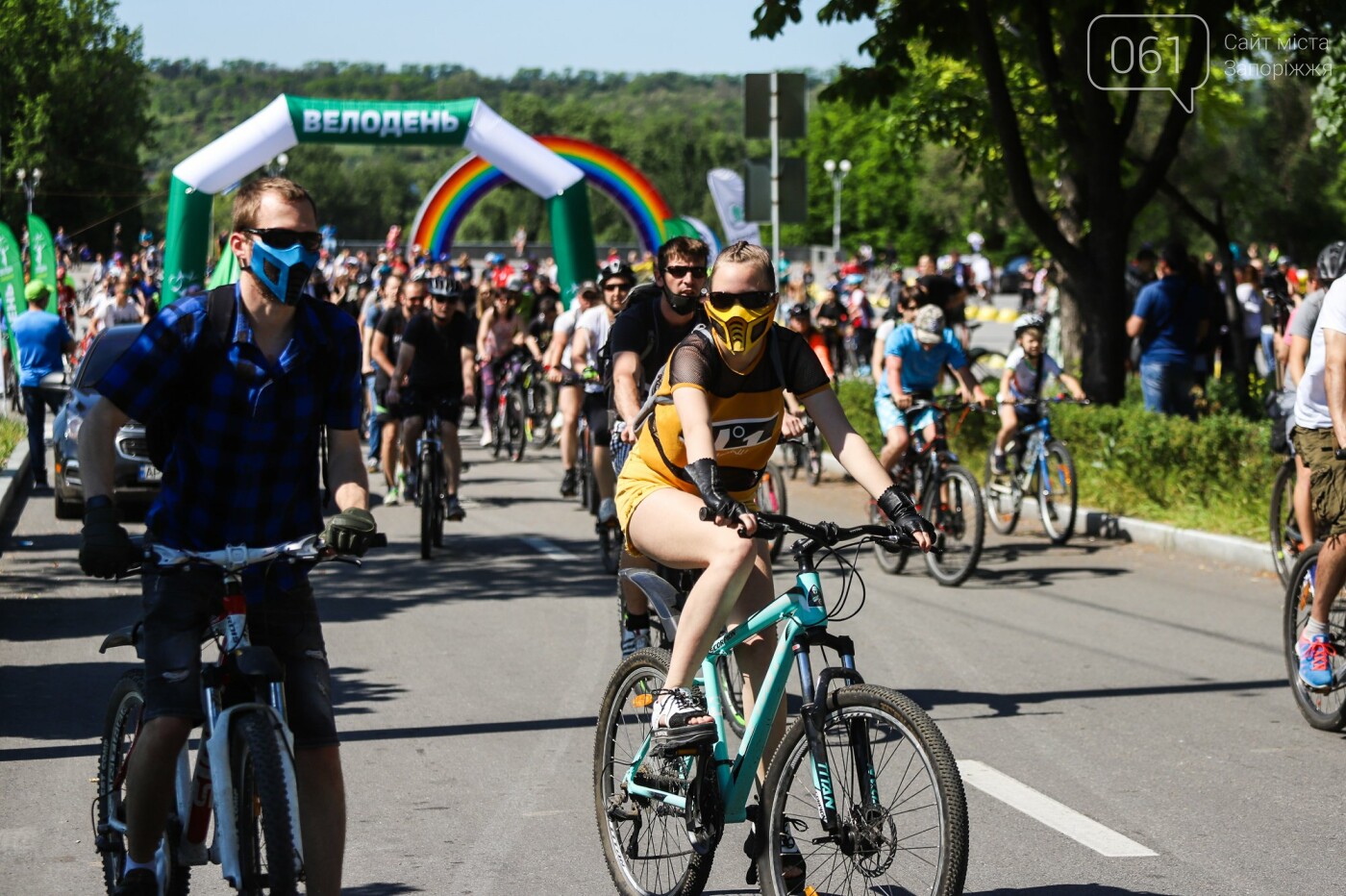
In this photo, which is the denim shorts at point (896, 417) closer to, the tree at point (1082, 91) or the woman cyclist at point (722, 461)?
the tree at point (1082, 91)

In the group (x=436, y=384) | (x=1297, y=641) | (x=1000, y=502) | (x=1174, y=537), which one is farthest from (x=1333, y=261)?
(x=436, y=384)

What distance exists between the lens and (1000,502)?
14.1 m

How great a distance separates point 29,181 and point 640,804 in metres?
14.8

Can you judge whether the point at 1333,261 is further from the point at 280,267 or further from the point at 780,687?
the point at 280,267

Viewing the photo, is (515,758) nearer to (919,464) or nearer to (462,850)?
(462,850)

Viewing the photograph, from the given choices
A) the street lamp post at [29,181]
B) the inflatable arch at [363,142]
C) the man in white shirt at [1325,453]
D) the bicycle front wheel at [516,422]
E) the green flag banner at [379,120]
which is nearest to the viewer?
the man in white shirt at [1325,453]

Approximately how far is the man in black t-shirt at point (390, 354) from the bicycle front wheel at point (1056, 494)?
4892mm

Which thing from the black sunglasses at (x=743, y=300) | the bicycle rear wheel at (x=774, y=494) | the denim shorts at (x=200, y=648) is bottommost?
the bicycle rear wheel at (x=774, y=494)

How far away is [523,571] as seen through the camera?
11734 millimetres

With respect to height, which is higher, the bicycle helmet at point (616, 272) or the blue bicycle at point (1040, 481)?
the bicycle helmet at point (616, 272)

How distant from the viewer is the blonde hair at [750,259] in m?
4.77

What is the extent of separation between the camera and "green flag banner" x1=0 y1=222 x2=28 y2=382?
19656 mm

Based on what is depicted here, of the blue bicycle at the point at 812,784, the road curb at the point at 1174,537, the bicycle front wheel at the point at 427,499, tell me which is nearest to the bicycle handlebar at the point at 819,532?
the blue bicycle at the point at 812,784

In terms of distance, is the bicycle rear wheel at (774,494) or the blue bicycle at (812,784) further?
the bicycle rear wheel at (774,494)
